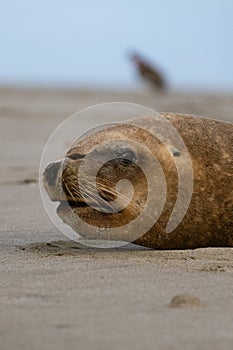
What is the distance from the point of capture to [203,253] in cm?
456

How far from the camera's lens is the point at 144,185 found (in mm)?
4523

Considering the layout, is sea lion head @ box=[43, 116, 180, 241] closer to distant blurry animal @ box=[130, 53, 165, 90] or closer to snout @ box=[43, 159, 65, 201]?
snout @ box=[43, 159, 65, 201]

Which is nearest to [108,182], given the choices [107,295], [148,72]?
[107,295]

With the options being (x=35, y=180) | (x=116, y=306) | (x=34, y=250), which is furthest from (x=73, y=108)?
(x=116, y=306)

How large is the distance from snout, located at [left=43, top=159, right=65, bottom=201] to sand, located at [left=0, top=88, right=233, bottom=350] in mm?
321

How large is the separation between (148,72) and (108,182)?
1922cm

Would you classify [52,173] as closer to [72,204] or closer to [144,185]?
[72,204]

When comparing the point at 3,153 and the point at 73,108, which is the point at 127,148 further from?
the point at 73,108

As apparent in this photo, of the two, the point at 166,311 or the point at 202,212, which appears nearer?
the point at 166,311

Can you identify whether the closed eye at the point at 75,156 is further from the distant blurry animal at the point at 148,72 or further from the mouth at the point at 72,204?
the distant blurry animal at the point at 148,72

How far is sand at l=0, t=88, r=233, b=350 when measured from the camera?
305cm

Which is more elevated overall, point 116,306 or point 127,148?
point 127,148

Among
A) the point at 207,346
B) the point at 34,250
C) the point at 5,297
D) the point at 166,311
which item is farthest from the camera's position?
the point at 34,250

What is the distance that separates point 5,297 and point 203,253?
1256 millimetres
